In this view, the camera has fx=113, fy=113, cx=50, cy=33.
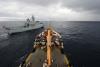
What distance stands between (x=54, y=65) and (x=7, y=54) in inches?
1065

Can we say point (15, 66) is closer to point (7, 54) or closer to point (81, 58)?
point (7, 54)

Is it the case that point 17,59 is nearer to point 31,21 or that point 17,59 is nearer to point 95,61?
point 95,61

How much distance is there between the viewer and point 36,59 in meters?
32.7

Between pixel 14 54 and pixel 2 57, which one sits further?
pixel 14 54

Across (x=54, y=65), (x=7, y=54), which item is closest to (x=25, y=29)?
(x=7, y=54)

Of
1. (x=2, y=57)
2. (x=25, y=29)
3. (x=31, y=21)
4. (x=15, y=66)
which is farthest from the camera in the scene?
(x=31, y=21)

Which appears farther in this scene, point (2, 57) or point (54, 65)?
point (2, 57)

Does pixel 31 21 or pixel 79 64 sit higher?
pixel 31 21

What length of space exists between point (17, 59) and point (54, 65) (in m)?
19.3

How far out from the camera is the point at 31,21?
13312 centimetres

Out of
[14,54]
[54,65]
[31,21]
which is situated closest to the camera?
[54,65]

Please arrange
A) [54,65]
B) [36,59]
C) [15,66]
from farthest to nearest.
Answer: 1. [15,66]
2. [36,59]
3. [54,65]

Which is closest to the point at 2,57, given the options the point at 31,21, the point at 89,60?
the point at 89,60

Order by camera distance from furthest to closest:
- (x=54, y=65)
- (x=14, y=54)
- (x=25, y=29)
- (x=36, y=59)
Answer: (x=25, y=29), (x=14, y=54), (x=36, y=59), (x=54, y=65)
